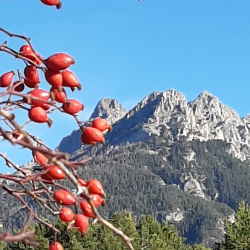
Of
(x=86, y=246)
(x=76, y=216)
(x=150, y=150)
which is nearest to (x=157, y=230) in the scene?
(x=86, y=246)

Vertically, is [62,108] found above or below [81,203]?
above

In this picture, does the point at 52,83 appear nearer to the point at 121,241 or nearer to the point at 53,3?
the point at 53,3

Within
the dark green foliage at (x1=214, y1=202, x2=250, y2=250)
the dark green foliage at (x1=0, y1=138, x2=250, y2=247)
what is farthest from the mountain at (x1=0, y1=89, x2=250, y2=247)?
the dark green foliage at (x1=214, y1=202, x2=250, y2=250)

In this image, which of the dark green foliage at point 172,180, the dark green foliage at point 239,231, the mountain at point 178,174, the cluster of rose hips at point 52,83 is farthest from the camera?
the mountain at point 178,174

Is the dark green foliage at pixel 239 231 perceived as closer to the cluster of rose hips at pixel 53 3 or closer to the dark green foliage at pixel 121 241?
the dark green foliage at pixel 121 241

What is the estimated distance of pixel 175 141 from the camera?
196m

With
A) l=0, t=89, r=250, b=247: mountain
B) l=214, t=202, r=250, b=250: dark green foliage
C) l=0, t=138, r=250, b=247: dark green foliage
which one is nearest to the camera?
l=214, t=202, r=250, b=250: dark green foliage

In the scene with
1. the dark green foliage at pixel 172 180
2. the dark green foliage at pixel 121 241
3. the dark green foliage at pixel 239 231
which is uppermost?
the dark green foliage at pixel 172 180

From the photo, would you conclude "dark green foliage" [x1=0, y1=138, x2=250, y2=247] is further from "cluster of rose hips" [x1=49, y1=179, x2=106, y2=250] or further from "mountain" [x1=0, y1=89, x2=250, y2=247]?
"cluster of rose hips" [x1=49, y1=179, x2=106, y2=250]

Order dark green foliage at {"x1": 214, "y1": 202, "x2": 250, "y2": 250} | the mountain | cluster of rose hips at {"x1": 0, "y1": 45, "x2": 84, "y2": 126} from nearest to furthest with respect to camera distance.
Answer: cluster of rose hips at {"x1": 0, "y1": 45, "x2": 84, "y2": 126}, dark green foliage at {"x1": 214, "y1": 202, "x2": 250, "y2": 250}, the mountain

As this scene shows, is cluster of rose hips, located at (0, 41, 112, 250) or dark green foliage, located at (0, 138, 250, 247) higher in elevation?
dark green foliage, located at (0, 138, 250, 247)

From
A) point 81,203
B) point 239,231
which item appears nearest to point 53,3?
point 81,203

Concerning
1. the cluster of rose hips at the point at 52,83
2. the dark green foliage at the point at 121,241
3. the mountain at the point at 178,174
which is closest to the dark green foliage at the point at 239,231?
the dark green foliage at the point at 121,241

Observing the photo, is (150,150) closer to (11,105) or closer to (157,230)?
(157,230)
